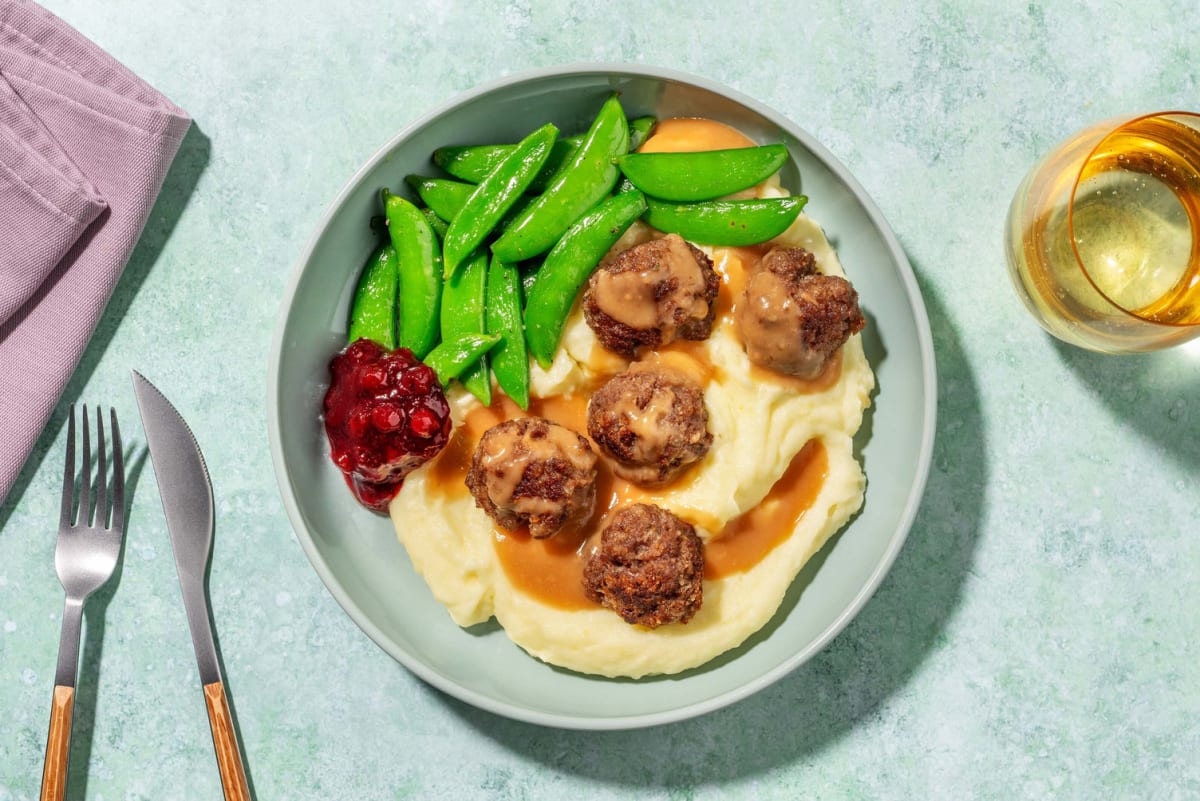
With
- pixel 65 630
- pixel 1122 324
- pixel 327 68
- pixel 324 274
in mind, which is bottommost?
pixel 1122 324

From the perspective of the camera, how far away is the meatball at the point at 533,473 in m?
3.38

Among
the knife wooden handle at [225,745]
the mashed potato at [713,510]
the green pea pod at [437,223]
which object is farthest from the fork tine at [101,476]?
the green pea pod at [437,223]

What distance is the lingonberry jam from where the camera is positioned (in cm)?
346

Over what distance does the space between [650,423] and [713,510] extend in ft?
1.62

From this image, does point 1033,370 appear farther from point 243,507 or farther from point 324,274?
point 243,507

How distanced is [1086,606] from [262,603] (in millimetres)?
3757

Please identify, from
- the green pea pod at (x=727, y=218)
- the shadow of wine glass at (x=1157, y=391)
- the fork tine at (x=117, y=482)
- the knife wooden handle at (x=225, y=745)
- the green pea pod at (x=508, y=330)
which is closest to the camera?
the green pea pod at (x=727, y=218)

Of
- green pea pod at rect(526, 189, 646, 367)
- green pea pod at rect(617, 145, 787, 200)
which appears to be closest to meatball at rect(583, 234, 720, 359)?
green pea pod at rect(526, 189, 646, 367)

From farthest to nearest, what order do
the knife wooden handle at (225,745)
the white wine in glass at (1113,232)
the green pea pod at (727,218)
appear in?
the knife wooden handle at (225,745) → the white wine in glass at (1113,232) → the green pea pod at (727,218)

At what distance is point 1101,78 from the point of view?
4.27m

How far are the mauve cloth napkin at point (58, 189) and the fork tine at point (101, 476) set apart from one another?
0.26 m

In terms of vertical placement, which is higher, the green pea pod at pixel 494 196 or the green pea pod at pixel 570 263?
the green pea pod at pixel 494 196

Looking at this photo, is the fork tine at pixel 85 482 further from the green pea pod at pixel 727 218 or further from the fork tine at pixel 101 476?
the green pea pod at pixel 727 218

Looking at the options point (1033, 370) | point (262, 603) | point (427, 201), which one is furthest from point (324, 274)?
point (1033, 370)
